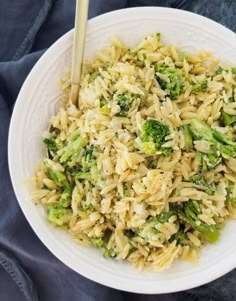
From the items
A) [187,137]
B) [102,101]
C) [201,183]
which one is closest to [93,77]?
Result: [102,101]

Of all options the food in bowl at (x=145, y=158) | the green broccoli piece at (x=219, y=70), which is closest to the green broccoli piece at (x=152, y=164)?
the food in bowl at (x=145, y=158)

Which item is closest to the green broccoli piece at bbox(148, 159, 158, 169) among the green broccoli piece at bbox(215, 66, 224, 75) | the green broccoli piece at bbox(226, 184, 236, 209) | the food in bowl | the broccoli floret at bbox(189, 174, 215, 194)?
the food in bowl

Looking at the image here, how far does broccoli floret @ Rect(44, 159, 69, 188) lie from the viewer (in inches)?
63.8

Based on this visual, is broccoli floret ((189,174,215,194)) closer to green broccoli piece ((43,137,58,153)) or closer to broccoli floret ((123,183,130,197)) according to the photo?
broccoli floret ((123,183,130,197))

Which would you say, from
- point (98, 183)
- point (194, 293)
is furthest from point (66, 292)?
point (98, 183)

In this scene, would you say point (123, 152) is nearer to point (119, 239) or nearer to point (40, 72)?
point (119, 239)

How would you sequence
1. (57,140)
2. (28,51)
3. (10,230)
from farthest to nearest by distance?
(28,51)
(10,230)
(57,140)

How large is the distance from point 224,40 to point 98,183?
55 cm

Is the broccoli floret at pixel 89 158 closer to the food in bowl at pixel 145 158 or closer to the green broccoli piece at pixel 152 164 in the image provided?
the food in bowl at pixel 145 158

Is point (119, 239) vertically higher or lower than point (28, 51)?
lower

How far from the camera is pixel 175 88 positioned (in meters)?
1.60

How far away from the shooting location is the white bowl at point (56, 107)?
1.60 meters

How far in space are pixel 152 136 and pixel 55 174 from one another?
1.05ft

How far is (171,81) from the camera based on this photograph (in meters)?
1.60
